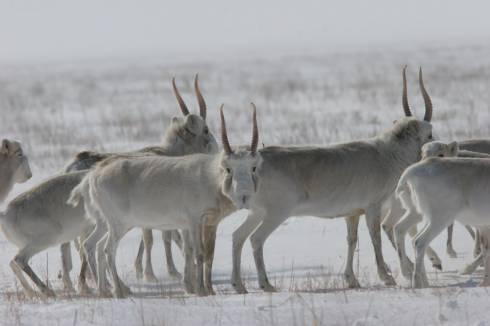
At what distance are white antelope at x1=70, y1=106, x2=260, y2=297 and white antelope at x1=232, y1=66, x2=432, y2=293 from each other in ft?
1.42

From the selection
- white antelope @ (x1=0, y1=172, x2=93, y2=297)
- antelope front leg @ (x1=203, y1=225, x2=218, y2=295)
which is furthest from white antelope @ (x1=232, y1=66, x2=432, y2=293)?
white antelope @ (x1=0, y1=172, x2=93, y2=297)

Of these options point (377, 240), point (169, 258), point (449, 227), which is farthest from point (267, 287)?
point (449, 227)

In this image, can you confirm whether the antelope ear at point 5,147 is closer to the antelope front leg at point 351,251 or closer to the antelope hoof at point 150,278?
the antelope hoof at point 150,278

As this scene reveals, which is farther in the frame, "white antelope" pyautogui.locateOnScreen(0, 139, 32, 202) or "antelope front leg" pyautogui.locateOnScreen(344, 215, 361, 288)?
"white antelope" pyautogui.locateOnScreen(0, 139, 32, 202)

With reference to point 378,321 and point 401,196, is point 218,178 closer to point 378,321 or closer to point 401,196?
point 401,196

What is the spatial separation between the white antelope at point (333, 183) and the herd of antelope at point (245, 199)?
13 mm

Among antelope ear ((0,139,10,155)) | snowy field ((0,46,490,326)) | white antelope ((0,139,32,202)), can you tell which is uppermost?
antelope ear ((0,139,10,155))

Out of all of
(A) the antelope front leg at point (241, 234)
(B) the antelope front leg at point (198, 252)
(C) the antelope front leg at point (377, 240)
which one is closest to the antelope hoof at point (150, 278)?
(A) the antelope front leg at point (241, 234)

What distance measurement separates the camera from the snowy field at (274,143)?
27.1ft

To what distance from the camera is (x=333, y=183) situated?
11.5 meters

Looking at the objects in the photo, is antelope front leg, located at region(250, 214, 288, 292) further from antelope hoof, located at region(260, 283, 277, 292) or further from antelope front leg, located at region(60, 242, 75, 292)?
antelope front leg, located at region(60, 242, 75, 292)

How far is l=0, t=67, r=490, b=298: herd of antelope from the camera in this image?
10031mm

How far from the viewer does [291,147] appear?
11.4 m

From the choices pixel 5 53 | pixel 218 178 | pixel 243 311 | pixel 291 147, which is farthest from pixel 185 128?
pixel 5 53
